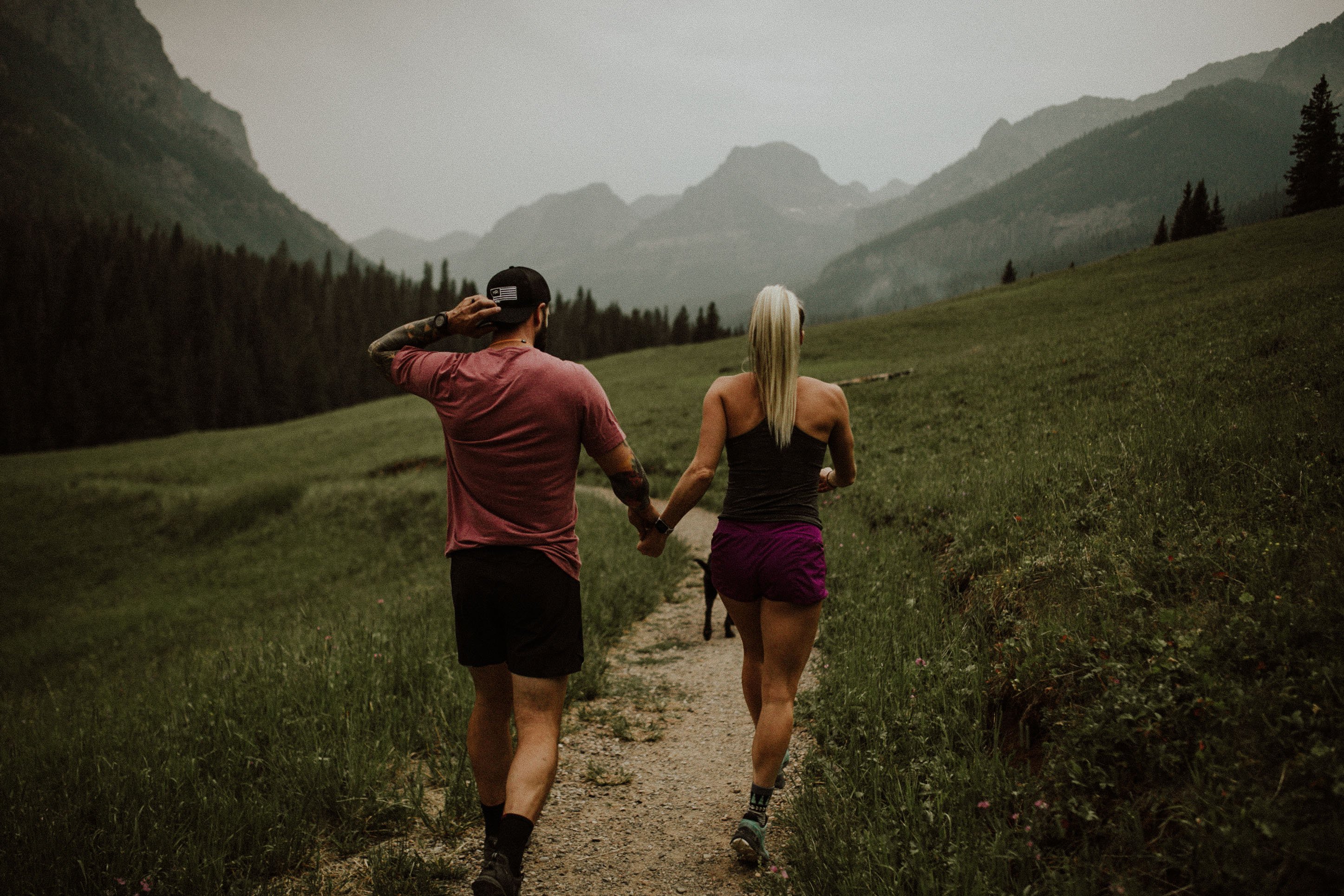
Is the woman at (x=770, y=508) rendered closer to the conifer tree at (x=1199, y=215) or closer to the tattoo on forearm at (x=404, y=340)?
the tattoo on forearm at (x=404, y=340)

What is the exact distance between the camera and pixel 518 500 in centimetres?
329

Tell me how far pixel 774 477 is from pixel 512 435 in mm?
1466

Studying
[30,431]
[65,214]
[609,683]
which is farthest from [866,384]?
[65,214]

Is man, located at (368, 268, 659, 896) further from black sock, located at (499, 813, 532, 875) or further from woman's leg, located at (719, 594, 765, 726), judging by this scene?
woman's leg, located at (719, 594, 765, 726)

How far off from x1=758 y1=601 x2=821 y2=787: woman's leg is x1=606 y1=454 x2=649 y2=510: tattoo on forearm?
0.93 meters

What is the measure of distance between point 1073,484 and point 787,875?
17.5 feet

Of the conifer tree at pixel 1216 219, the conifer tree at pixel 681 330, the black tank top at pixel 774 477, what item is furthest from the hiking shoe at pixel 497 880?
the conifer tree at pixel 681 330

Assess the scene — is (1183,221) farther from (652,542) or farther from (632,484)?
(632,484)

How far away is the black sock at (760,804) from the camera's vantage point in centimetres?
368

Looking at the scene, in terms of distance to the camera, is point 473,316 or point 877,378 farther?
point 877,378

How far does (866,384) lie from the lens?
25.2 m

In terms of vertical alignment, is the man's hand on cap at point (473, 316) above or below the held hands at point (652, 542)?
above

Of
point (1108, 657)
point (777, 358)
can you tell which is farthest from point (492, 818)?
point (1108, 657)

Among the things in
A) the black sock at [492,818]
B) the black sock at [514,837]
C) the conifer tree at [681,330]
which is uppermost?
the conifer tree at [681,330]
